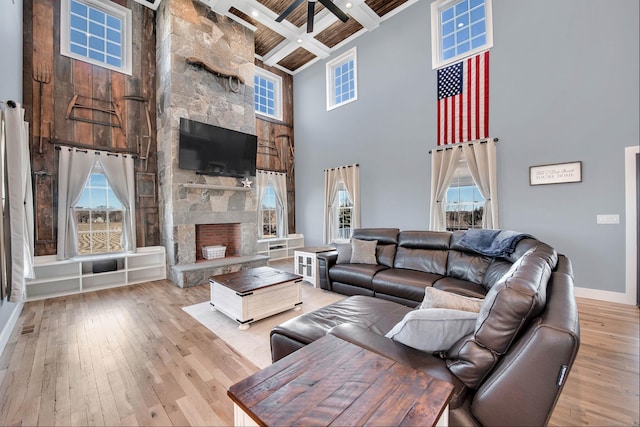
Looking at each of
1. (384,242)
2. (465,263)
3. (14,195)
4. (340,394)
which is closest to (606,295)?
(465,263)

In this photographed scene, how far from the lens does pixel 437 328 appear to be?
128cm

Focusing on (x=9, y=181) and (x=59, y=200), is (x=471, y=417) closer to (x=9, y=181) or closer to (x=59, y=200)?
(x=9, y=181)

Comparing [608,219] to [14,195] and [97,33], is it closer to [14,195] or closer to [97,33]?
[14,195]

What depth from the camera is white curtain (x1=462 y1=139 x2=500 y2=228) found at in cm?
405

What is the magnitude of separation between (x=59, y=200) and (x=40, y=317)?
187 cm

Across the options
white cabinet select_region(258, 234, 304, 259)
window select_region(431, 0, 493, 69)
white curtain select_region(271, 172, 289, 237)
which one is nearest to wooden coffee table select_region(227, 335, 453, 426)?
window select_region(431, 0, 493, 69)

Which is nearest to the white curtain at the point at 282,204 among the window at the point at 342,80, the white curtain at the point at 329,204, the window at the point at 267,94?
the white curtain at the point at 329,204

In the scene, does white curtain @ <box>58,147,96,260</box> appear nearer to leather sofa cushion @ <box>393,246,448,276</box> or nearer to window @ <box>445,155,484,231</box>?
leather sofa cushion @ <box>393,246,448,276</box>

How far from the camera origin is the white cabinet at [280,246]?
647 centimetres

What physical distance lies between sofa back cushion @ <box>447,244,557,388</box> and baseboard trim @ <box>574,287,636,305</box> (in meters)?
3.49

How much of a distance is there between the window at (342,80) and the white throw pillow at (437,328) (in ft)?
18.3

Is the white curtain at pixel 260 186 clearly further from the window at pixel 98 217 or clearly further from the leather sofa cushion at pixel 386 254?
the leather sofa cushion at pixel 386 254

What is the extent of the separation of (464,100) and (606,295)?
3.40m

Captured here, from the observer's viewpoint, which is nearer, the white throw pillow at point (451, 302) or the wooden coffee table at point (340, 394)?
the wooden coffee table at point (340, 394)
